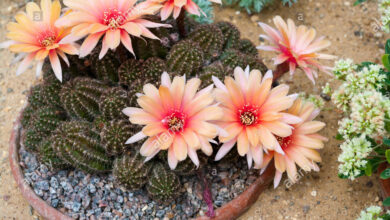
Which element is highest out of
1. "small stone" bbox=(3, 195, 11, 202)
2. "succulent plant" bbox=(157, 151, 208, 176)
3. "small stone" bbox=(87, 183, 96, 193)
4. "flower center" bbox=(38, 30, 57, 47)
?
"flower center" bbox=(38, 30, 57, 47)

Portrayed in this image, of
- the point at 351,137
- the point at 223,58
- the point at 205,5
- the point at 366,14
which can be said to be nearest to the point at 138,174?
the point at 223,58

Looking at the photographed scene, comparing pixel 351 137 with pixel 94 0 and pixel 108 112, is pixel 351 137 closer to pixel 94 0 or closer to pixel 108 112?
pixel 108 112

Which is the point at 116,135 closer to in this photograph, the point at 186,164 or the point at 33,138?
the point at 186,164

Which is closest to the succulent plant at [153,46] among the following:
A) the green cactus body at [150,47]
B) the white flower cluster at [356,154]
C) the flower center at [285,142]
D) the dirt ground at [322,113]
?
the green cactus body at [150,47]

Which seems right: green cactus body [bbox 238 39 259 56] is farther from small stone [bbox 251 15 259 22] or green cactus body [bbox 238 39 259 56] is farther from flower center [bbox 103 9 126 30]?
small stone [bbox 251 15 259 22]

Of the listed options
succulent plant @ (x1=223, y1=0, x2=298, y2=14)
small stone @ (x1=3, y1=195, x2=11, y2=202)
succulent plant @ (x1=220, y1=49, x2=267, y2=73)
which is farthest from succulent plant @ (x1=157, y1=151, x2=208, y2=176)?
succulent plant @ (x1=223, y1=0, x2=298, y2=14)

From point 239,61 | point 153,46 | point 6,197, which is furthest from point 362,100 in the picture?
point 6,197

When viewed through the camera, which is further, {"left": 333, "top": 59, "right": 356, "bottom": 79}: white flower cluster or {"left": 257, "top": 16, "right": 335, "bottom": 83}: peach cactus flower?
{"left": 257, "top": 16, "right": 335, "bottom": 83}: peach cactus flower
